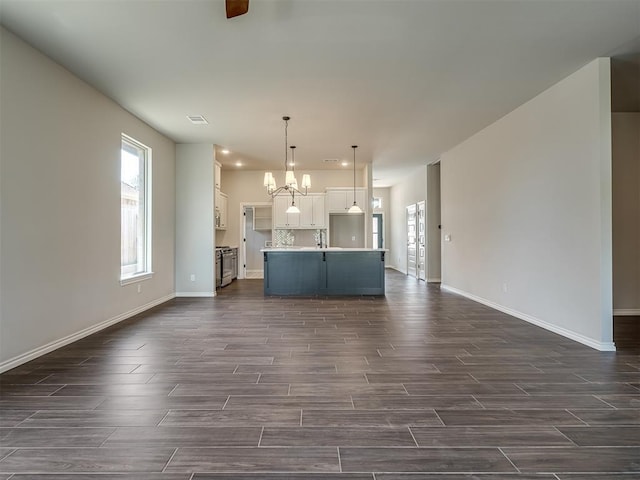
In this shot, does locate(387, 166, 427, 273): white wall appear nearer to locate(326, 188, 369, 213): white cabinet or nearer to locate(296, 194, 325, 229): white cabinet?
locate(326, 188, 369, 213): white cabinet

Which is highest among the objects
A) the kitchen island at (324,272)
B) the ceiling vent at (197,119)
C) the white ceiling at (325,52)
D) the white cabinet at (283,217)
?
the ceiling vent at (197,119)

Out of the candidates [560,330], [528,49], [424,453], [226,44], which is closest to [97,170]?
[226,44]

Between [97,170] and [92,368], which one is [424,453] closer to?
[92,368]

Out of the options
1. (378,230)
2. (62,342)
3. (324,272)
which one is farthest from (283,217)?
(62,342)

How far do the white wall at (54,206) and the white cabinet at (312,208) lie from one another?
4.76 metres

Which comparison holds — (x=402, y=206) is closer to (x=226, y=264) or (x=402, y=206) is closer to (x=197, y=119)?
(x=226, y=264)

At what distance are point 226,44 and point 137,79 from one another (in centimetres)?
140

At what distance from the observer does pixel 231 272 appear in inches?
336

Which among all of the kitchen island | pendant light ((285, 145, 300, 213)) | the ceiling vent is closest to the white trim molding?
the kitchen island

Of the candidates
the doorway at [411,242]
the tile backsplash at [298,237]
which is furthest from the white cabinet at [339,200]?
the doorway at [411,242]

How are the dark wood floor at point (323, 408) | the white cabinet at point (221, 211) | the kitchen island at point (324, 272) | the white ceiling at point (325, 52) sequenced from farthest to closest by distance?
the white cabinet at point (221, 211), the kitchen island at point (324, 272), the white ceiling at point (325, 52), the dark wood floor at point (323, 408)

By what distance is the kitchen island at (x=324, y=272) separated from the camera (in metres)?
6.68

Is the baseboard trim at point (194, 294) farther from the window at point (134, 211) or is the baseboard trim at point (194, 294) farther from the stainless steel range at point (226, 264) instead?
the window at point (134, 211)

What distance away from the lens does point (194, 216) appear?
650cm
